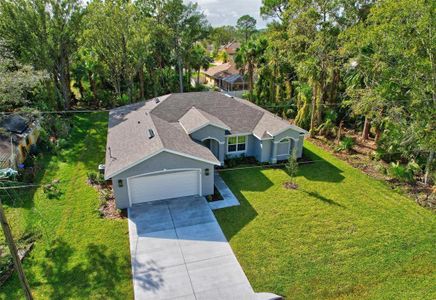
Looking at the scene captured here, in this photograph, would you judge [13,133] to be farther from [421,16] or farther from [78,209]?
[421,16]

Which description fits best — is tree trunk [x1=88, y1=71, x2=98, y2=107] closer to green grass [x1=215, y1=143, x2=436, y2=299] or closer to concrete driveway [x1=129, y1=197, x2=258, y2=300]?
green grass [x1=215, y1=143, x2=436, y2=299]

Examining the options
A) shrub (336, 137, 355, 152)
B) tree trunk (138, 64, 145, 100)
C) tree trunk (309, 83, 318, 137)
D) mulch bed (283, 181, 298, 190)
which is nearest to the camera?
mulch bed (283, 181, 298, 190)

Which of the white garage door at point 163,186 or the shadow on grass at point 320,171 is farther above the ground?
the white garage door at point 163,186

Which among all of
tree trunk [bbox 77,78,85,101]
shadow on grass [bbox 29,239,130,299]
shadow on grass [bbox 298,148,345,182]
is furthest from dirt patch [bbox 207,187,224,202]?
tree trunk [bbox 77,78,85,101]

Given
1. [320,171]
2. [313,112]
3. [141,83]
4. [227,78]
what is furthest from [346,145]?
[227,78]

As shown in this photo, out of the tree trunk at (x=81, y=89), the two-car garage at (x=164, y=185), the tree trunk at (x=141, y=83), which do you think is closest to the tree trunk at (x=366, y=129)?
the two-car garage at (x=164, y=185)

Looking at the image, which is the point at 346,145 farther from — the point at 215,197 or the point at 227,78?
the point at 227,78

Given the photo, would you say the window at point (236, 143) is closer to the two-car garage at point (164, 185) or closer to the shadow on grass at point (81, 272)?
the two-car garage at point (164, 185)
